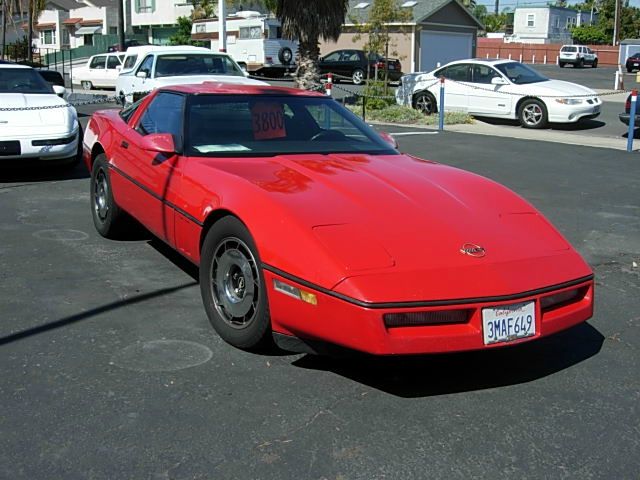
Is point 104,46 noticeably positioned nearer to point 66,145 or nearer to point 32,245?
point 66,145

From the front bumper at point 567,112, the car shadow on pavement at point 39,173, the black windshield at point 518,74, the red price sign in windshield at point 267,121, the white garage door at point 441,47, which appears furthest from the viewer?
the white garage door at point 441,47

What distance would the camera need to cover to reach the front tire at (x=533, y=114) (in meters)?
16.8

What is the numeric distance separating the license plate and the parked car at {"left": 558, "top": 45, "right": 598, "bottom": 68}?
5594 centimetres

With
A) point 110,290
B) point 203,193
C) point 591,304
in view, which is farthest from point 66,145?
point 591,304

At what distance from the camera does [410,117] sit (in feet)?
57.7

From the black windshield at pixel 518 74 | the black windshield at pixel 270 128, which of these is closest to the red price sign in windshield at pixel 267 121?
the black windshield at pixel 270 128

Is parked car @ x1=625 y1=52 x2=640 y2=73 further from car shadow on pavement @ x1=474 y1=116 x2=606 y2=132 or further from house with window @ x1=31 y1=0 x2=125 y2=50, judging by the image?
car shadow on pavement @ x1=474 y1=116 x2=606 y2=132

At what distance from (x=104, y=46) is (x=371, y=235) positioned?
45019mm

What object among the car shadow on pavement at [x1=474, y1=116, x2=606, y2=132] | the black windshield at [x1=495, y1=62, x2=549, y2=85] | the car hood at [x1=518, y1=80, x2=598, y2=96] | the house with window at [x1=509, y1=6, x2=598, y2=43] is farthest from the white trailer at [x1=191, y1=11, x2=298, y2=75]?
the house with window at [x1=509, y1=6, x2=598, y2=43]

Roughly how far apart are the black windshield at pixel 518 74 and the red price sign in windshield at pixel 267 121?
13.3 meters

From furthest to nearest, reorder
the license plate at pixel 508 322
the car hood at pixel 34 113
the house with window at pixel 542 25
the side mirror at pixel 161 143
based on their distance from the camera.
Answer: the house with window at pixel 542 25 < the car hood at pixel 34 113 < the side mirror at pixel 161 143 < the license plate at pixel 508 322

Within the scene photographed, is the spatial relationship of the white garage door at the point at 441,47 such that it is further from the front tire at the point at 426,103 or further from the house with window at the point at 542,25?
the house with window at the point at 542,25

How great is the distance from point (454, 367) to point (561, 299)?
2.17 feet

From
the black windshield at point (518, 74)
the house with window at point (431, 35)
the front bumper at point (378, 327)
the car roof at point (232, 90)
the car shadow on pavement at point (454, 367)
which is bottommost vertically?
the car shadow on pavement at point (454, 367)
